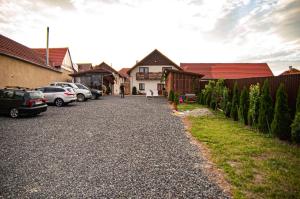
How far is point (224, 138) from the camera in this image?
7.75 metres

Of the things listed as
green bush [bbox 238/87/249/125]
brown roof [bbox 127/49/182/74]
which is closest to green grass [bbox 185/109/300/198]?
green bush [bbox 238/87/249/125]

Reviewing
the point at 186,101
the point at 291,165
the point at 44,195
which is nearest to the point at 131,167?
the point at 44,195

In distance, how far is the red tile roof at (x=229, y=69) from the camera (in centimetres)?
4262

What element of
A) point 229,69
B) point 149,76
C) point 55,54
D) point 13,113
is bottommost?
point 13,113

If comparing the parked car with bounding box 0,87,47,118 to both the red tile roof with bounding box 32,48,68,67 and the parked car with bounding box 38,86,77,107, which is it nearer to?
the parked car with bounding box 38,86,77,107

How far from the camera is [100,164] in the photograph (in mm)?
5422

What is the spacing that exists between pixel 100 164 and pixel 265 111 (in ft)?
21.2

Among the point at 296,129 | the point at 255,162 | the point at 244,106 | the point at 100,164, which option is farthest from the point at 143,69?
the point at 255,162

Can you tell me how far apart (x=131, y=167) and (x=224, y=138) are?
398cm

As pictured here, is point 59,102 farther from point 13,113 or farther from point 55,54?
point 55,54

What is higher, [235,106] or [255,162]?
[235,106]

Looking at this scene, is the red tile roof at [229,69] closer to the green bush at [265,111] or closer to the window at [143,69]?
the window at [143,69]

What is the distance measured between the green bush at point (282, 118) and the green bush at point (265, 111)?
61 cm

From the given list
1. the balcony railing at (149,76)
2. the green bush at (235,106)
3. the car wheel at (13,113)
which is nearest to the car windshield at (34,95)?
the car wheel at (13,113)
